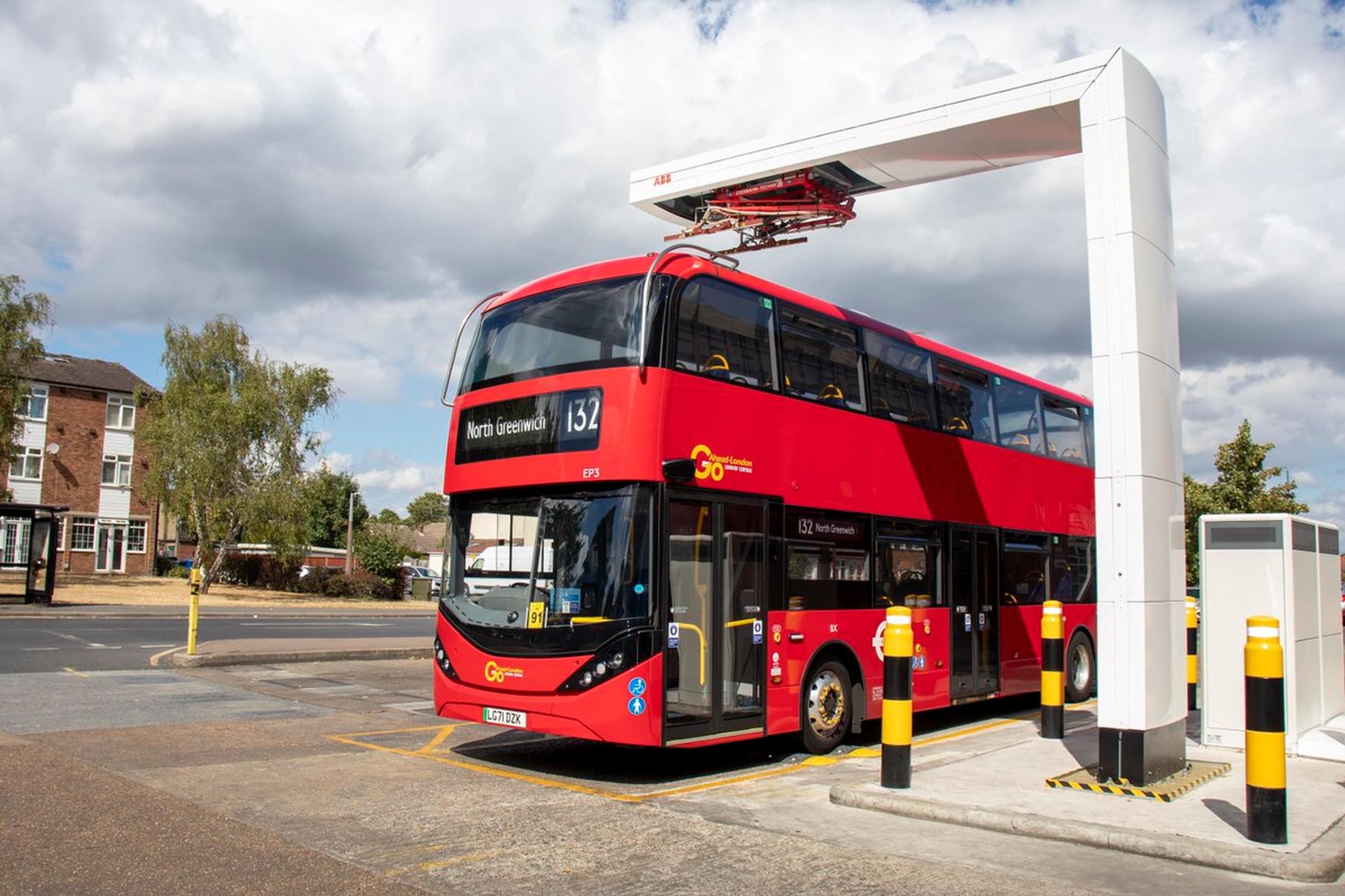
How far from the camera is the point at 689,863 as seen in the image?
5836 millimetres

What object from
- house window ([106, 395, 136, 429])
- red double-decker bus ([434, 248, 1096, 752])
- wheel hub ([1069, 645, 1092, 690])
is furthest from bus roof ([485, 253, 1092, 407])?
house window ([106, 395, 136, 429])

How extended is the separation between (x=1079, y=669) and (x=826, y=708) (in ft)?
22.1

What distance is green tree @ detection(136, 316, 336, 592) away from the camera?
40000mm

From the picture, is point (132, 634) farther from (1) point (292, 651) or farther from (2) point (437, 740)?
(2) point (437, 740)

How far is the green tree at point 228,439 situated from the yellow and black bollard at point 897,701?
1443 inches

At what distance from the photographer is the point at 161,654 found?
1672 centimetres

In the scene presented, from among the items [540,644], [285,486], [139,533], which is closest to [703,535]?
[540,644]

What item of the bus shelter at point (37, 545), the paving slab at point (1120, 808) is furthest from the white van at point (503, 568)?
the bus shelter at point (37, 545)

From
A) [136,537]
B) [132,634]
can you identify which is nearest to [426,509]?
[136,537]

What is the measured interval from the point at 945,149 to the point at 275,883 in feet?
26.2

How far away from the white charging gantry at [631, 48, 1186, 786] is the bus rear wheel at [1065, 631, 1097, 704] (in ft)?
21.8

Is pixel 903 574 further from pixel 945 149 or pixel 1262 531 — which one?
pixel 945 149

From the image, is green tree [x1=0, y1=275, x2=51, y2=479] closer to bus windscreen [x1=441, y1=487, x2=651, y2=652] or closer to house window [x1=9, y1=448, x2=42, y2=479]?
house window [x1=9, y1=448, x2=42, y2=479]

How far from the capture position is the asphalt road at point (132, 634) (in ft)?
51.9
